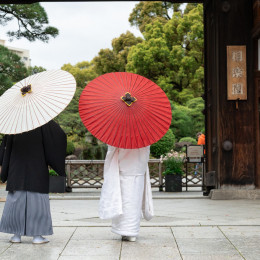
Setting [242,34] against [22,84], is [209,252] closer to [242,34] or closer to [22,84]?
[22,84]

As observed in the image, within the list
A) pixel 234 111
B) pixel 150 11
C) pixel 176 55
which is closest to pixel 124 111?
pixel 234 111

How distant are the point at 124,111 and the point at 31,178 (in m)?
1.32

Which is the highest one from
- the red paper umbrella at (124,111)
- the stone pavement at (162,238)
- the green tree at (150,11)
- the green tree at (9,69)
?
the green tree at (150,11)

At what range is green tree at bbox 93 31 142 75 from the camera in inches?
1603

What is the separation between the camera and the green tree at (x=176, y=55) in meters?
33.9

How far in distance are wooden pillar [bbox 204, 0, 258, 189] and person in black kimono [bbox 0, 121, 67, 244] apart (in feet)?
19.8

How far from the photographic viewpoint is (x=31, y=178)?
20.4 feet

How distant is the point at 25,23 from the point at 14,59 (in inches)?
61.1

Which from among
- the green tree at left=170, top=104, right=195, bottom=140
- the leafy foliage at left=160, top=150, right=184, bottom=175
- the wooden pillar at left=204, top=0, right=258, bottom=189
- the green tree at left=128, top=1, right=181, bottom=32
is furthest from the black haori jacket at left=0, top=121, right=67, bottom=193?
the green tree at left=128, top=1, right=181, bottom=32

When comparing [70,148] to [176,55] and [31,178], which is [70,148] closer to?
[176,55]

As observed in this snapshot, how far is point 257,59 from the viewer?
38.6 feet

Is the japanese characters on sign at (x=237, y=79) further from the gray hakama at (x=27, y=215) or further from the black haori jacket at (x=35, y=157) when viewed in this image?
the gray hakama at (x=27, y=215)

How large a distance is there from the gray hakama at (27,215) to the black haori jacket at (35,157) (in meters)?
0.10

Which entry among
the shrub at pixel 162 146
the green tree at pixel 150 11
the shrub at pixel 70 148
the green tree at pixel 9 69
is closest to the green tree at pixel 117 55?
the green tree at pixel 150 11
